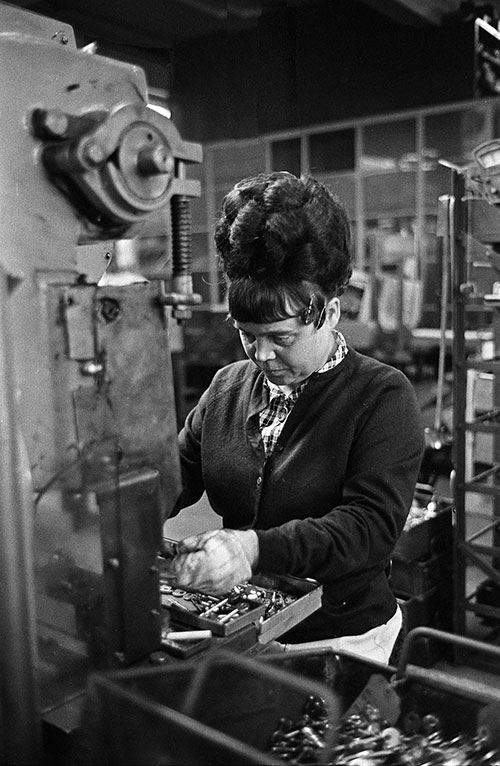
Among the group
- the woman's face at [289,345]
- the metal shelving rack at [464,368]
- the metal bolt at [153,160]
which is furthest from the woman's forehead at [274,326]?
the metal shelving rack at [464,368]

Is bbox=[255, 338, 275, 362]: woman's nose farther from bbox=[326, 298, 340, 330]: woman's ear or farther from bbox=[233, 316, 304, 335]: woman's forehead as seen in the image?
bbox=[326, 298, 340, 330]: woman's ear

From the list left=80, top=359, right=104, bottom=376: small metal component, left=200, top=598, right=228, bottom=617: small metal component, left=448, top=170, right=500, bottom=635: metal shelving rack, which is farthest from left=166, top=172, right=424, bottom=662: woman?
left=448, top=170, right=500, bottom=635: metal shelving rack

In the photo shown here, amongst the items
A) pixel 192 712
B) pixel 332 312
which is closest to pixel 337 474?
pixel 332 312

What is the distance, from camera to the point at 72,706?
81 centimetres

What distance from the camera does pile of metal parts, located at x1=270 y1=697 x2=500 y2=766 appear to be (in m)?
0.89

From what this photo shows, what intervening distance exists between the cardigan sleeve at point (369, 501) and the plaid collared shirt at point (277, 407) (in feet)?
0.35

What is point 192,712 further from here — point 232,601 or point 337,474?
point 337,474

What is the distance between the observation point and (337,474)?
4.40 feet

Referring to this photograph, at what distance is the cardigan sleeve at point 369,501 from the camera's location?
115 centimetres

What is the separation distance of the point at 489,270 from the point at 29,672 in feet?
8.78

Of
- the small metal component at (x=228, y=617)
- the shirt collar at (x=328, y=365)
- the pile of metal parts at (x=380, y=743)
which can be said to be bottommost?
the pile of metal parts at (x=380, y=743)

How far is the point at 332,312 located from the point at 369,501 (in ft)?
1.18

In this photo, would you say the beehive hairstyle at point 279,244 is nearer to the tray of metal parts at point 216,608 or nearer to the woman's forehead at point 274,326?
the woman's forehead at point 274,326

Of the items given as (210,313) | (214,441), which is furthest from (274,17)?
(210,313)
